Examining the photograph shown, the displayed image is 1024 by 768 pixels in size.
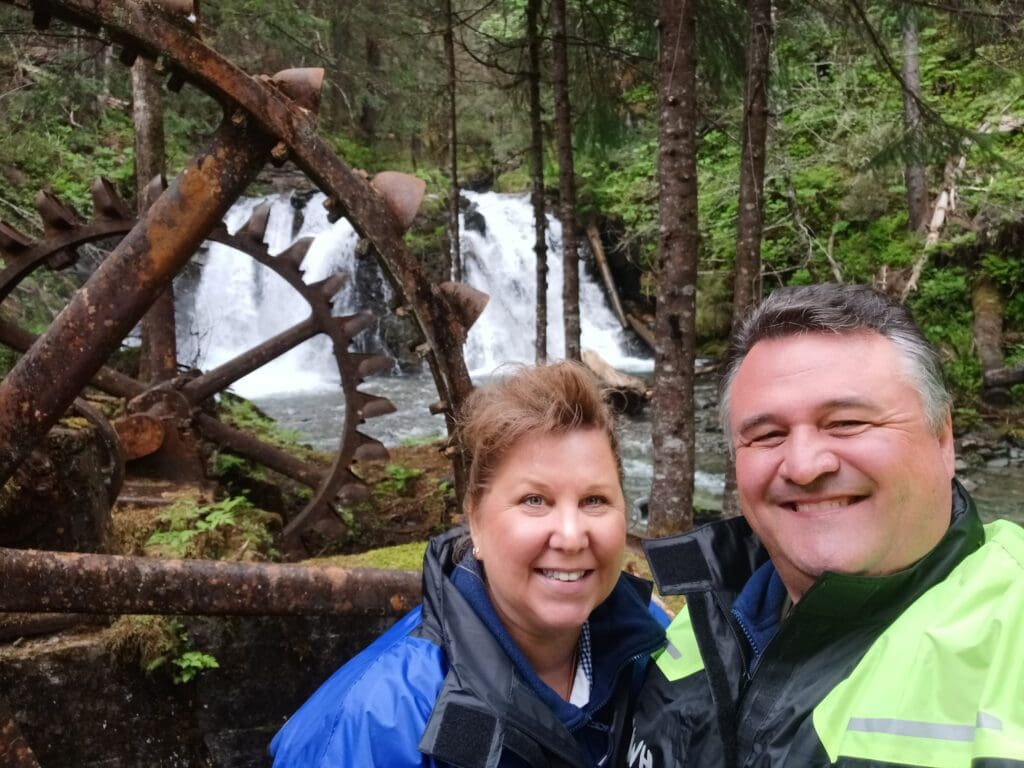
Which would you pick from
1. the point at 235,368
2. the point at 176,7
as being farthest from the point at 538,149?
the point at 176,7

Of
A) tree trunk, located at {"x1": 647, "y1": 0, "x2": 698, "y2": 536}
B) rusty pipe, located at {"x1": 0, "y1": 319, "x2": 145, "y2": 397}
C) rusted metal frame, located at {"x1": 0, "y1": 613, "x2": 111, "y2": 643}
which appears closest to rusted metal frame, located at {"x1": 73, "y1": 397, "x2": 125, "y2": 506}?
rusted metal frame, located at {"x1": 0, "y1": 613, "x2": 111, "y2": 643}

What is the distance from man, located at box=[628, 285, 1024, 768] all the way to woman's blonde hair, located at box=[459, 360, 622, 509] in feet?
1.01

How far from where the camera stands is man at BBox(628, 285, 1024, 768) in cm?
104

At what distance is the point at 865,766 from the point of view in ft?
3.49

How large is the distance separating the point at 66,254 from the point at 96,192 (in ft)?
1.90

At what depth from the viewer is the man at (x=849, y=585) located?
3.40 ft

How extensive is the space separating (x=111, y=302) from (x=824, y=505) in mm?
2415

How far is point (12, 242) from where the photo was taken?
20.3 feet

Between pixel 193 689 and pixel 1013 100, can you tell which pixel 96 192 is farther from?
pixel 1013 100

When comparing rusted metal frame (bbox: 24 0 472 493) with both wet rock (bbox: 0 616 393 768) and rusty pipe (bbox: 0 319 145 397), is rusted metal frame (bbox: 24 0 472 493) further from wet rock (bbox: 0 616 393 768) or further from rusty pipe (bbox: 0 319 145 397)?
rusty pipe (bbox: 0 319 145 397)

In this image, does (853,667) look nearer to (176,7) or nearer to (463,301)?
(463,301)

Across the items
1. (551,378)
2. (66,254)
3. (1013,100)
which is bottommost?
(551,378)


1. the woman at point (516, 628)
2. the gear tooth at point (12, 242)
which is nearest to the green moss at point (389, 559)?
the woman at point (516, 628)

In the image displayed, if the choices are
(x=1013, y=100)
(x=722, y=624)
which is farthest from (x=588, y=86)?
(x=1013, y=100)
